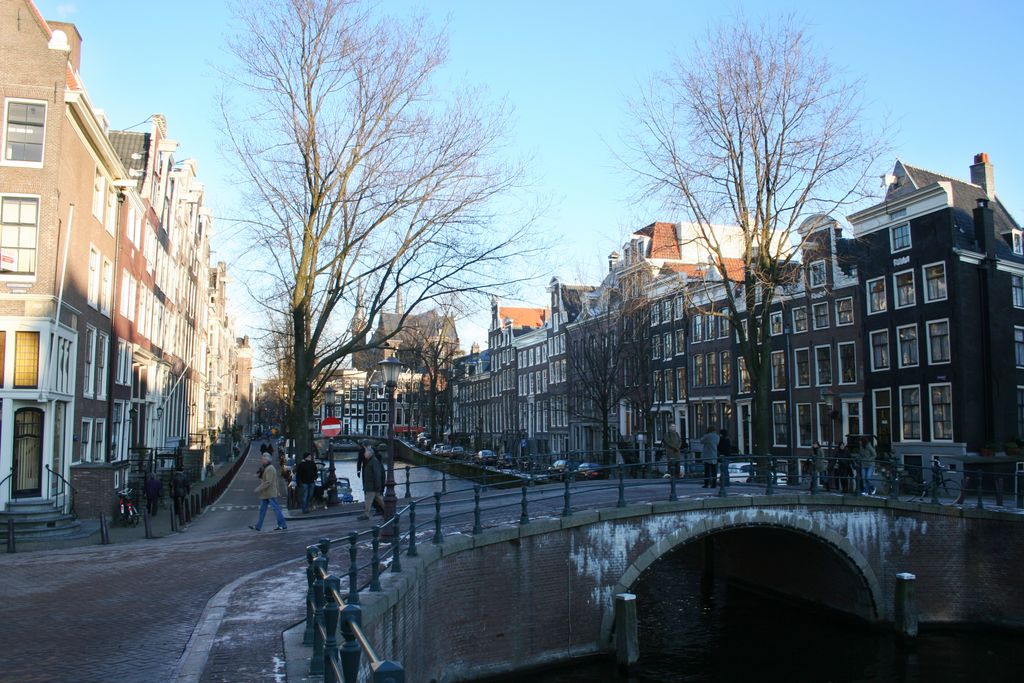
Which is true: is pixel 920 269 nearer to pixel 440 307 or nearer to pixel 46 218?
pixel 440 307

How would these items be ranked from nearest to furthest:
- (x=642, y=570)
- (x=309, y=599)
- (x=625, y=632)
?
(x=309, y=599) < (x=625, y=632) < (x=642, y=570)

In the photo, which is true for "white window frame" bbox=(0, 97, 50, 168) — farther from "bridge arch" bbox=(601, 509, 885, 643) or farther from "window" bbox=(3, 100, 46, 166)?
"bridge arch" bbox=(601, 509, 885, 643)

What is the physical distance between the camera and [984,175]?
35875 mm

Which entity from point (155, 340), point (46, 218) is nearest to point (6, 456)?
Result: point (46, 218)

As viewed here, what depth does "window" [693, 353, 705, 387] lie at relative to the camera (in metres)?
46.3

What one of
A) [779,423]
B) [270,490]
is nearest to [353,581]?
[270,490]

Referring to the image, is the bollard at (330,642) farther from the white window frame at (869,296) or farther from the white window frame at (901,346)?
the white window frame at (869,296)

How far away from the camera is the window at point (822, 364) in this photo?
37125 mm

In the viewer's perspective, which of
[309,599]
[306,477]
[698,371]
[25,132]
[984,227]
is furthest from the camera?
[698,371]

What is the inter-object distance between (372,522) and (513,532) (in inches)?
178

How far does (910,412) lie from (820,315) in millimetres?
6623

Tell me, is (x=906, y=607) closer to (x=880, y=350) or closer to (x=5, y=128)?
(x=880, y=350)

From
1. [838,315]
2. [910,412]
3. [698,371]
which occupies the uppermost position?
[838,315]

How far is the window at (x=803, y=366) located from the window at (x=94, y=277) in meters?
29.8
